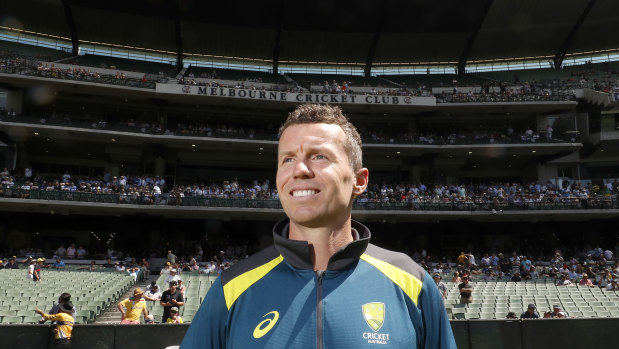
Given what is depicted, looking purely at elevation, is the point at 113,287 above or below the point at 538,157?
below

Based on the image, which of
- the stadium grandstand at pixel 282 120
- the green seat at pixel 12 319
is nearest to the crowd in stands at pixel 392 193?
the stadium grandstand at pixel 282 120

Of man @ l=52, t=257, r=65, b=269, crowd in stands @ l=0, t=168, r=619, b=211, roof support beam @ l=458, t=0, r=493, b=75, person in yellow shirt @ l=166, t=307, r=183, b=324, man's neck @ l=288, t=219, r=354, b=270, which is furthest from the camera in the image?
roof support beam @ l=458, t=0, r=493, b=75

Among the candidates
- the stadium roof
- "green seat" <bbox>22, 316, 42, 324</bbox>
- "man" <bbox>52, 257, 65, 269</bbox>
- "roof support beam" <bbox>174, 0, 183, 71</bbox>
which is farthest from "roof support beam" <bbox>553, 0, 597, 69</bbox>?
"green seat" <bbox>22, 316, 42, 324</bbox>

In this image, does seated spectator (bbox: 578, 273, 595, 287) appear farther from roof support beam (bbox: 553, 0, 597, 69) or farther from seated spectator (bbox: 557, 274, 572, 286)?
roof support beam (bbox: 553, 0, 597, 69)

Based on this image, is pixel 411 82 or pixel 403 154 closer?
pixel 403 154

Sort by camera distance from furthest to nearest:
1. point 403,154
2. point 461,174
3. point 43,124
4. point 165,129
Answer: point 461,174 → point 403,154 → point 165,129 → point 43,124

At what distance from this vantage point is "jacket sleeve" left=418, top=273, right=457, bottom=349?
192 centimetres

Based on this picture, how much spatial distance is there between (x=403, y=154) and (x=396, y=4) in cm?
1133

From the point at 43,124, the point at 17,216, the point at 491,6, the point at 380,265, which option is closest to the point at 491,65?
the point at 491,6

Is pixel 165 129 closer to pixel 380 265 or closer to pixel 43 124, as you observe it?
pixel 43 124

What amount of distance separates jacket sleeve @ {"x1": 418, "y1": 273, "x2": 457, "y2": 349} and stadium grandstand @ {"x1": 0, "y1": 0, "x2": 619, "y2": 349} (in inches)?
819

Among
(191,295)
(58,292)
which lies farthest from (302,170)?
(58,292)

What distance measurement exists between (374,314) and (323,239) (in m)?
0.38

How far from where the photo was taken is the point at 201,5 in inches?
1336
